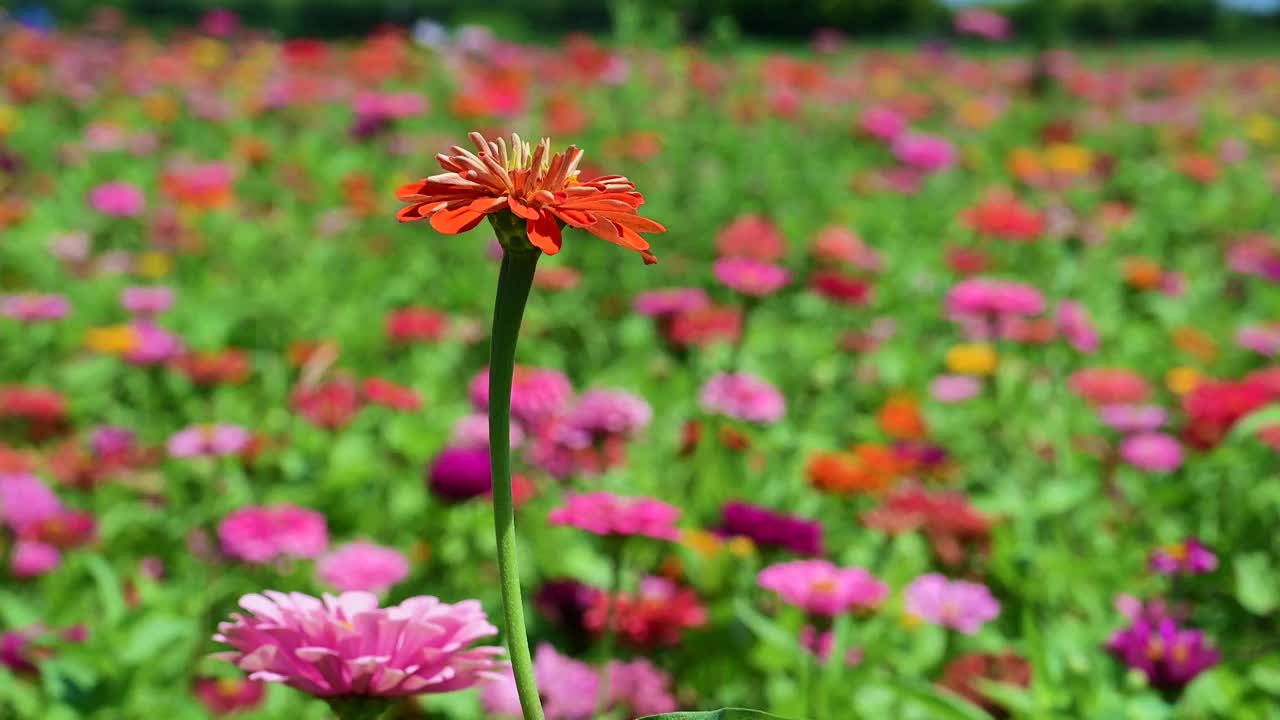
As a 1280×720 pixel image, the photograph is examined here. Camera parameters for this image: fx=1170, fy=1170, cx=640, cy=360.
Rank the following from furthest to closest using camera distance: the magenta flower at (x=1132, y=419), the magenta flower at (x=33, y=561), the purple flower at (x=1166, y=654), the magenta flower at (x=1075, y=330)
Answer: the magenta flower at (x=1075, y=330) < the magenta flower at (x=1132, y=419) < the magenta flower at (x=33, y=561) < the purple flower at (x=1166, y=654)

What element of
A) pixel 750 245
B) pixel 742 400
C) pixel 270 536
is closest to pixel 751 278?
pixel 742 400

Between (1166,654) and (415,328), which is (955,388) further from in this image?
(1166,654)

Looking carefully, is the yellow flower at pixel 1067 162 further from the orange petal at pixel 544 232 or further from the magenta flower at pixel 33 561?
the orange petal at pixel 544 232

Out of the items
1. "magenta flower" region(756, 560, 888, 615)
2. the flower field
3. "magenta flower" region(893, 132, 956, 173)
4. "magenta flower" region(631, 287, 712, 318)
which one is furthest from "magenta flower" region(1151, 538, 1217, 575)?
"magenta flower" region(893, 132, 956, 173)

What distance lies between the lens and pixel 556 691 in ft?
3.83

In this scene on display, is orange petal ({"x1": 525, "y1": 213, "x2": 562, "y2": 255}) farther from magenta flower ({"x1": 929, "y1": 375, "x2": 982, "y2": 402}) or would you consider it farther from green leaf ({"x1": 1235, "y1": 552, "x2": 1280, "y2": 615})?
magenta flower ({"x1": 929, "y1": 375, "x2": 982, "y2": 402})

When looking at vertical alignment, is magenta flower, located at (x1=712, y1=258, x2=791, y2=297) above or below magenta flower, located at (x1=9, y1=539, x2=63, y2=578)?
above

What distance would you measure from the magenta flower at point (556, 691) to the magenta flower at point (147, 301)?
1420 mm

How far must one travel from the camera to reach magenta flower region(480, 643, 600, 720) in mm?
1159

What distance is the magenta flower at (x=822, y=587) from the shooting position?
44.6 inches

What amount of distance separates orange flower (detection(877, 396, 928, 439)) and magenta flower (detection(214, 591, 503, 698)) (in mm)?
1541

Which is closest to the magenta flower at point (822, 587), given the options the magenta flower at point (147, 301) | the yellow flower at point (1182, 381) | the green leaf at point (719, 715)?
the green leaf at point (719, 715)

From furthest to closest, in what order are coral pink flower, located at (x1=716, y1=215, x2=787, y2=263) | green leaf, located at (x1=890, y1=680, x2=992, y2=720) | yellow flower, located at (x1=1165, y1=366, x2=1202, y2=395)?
coral pink flower, located at (x1=716, y1=215, x2=787, y2=263), yellow flower, located at (x1=1165, y1=366, x2=1202, y2=395), green leaf, located at (x1=890, y1=680, x2=992, y2=720)

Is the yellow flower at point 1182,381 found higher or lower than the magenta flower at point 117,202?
lower
